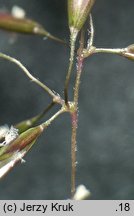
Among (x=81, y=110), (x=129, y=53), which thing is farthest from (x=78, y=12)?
(x=81, y=110)

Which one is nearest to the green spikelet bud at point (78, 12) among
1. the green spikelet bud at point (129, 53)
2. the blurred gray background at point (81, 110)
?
the green spikelet bud at point (129, 53)

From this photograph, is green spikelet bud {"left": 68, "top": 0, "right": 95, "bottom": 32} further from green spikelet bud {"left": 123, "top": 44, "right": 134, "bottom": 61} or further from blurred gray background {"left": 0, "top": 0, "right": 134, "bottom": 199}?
blurred gray background {"left": 0, "top": 0, "right": 134, "bottom": 199}

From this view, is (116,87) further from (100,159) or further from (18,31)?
(18,31)

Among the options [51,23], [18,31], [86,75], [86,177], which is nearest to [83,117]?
[86,75]

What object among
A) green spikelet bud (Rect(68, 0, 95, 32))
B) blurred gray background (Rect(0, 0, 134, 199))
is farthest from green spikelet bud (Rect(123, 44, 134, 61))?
blurred gray background (Rect(0, 0, 134, 199))

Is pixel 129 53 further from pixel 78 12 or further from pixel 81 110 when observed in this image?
pixel 81 110

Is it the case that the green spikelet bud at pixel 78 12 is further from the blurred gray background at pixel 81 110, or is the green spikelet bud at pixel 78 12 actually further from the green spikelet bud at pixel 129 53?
the blurred gray background at pixel 81 110
